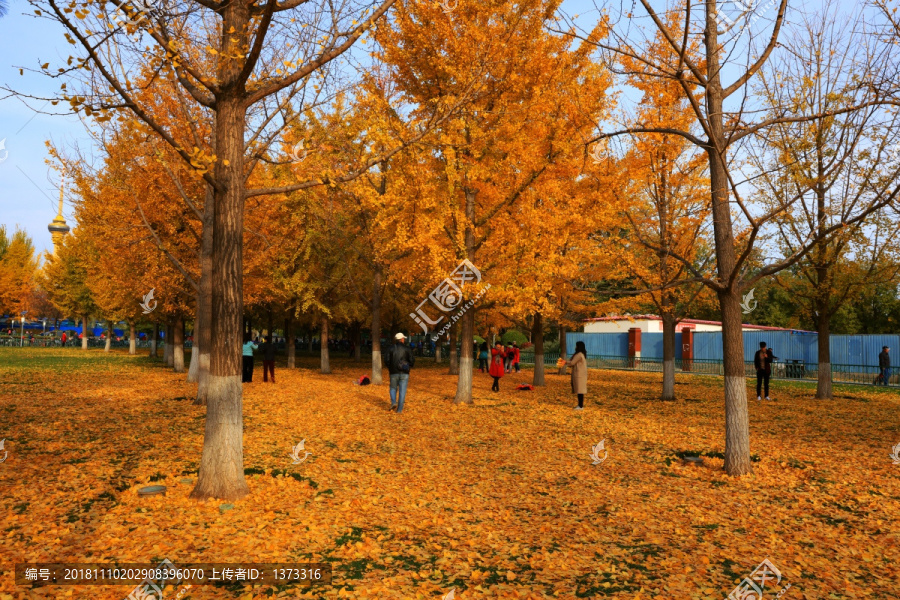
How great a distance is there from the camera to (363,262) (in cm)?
2661

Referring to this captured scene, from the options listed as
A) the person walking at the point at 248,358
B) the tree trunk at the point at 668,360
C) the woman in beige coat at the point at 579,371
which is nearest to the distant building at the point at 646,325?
the tree trunk at the point at 668,360

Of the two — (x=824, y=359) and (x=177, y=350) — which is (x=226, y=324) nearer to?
(x=824, y=359)

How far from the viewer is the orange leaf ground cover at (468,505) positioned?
16.1 feet

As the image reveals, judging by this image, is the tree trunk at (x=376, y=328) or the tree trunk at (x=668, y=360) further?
the tree trunk at (x=376, y=328)

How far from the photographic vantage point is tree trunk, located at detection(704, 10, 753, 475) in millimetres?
8391

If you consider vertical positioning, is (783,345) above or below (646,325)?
below

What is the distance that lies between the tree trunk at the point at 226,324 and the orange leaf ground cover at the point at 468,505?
1.21ft

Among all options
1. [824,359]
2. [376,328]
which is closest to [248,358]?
[376,328]

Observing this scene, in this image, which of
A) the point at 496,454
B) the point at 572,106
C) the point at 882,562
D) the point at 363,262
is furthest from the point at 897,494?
the point at 363,262
